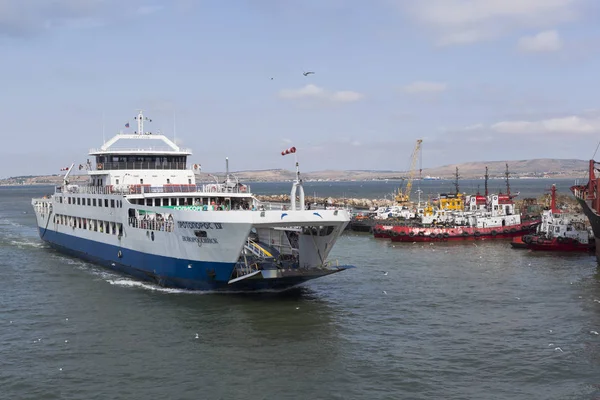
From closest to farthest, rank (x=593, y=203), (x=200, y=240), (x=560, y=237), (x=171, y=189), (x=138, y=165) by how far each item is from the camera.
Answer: (x=200, y=240)
(x=171, y=189)
(x=138, y=165)
(x=593, y=203)
(x=560, y=237)

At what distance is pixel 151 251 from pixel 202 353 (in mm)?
12036

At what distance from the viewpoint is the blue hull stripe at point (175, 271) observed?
28.7 m

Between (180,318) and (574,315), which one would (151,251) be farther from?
(574,315)

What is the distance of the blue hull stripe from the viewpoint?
94.0 ft

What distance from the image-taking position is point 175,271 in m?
30.7

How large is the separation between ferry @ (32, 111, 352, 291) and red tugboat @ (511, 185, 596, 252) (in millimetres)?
23828

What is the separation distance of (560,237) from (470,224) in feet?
43.2

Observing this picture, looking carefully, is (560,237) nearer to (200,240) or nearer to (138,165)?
(200,240)

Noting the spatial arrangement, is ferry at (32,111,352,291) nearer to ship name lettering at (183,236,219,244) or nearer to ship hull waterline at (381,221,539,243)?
ship name lettering at (183,236,219,244)

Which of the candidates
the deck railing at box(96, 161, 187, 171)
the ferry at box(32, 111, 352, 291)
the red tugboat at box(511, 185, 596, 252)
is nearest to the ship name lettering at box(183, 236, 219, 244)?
the ferry at box(32, 111, 352, 291)

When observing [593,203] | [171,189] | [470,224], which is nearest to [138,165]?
[171,189]

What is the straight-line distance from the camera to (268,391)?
18.3 meters

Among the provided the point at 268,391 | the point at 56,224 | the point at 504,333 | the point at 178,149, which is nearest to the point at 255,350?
the point at 268,391

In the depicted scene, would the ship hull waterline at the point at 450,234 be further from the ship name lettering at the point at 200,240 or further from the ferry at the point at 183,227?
the ship name lettering at the point at 200,240
